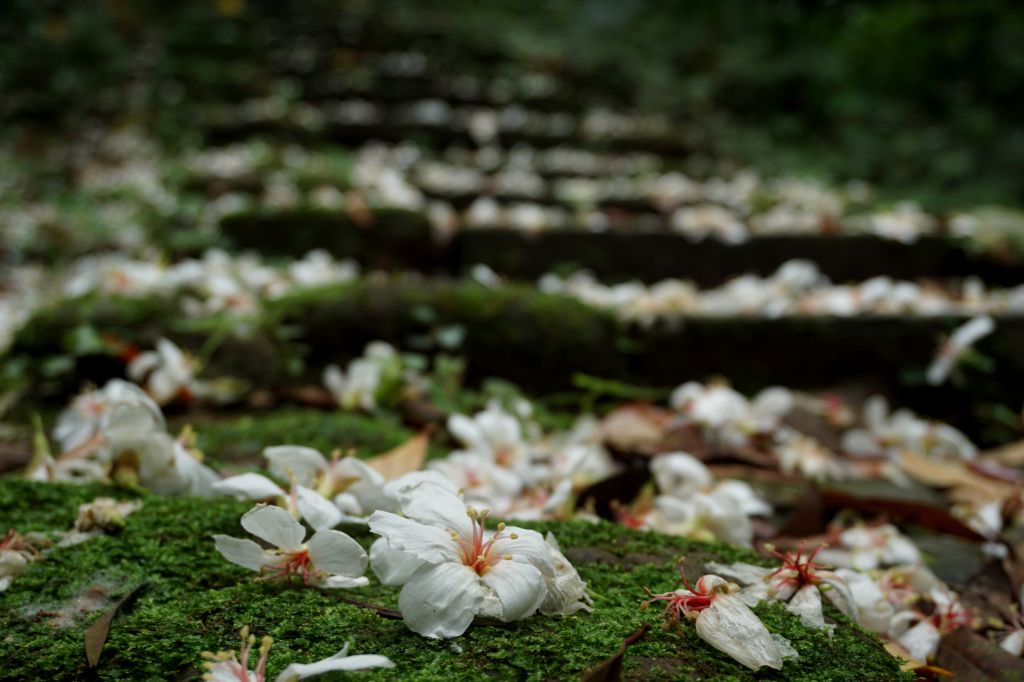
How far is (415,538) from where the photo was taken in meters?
0.84

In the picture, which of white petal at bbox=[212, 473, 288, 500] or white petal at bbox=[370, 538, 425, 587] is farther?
white petal at bbox=[212, 473, 288, 500]

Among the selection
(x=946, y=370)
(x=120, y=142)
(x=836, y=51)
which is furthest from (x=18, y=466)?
(x=836, y=51)

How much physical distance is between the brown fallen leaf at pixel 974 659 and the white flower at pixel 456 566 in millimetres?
627

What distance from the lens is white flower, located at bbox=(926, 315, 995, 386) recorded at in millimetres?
2152

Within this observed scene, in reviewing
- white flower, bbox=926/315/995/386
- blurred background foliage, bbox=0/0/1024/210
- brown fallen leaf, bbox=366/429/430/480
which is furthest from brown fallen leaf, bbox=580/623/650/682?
blurred background foliage, bbox=0/0/1024/210

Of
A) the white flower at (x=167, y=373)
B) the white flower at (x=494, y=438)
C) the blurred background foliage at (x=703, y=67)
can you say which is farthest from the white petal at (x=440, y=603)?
the blurred background foliage at (x=703, y=67)

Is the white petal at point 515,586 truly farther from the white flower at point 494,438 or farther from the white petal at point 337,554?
the white flower at point 494,438

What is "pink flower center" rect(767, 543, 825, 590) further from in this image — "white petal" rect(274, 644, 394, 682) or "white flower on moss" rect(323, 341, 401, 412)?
"white flower on moss" rect(323, 341, 401, 412)

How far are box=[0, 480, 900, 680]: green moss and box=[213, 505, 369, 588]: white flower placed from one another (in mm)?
20

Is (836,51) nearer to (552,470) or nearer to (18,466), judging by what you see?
(552,470)

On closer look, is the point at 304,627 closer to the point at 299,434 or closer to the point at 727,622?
the point at 727,622

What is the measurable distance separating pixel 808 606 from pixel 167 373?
4.57 ft

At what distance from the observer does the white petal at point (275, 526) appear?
88 cm

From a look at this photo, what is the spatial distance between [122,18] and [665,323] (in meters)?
8.12
